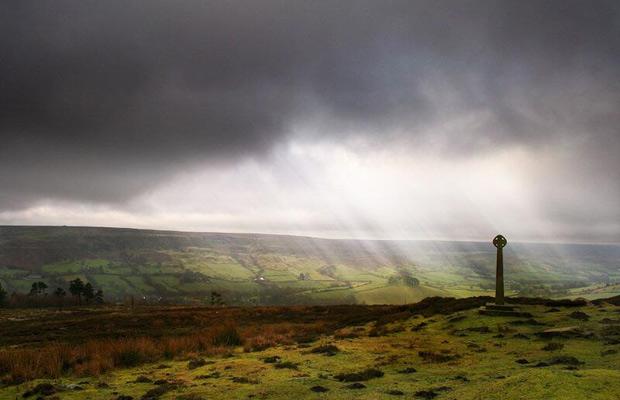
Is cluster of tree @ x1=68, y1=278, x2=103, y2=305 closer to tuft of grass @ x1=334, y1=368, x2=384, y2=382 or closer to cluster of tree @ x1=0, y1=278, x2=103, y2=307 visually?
cluster of tree @ x1=0, y1=278, x2=103, y2=307

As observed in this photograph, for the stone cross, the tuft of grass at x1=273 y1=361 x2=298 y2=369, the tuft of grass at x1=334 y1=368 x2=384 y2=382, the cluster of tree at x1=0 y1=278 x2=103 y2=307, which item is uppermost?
the stone cross

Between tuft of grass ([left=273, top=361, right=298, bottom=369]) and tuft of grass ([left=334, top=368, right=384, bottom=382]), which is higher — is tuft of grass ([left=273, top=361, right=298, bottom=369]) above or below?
below

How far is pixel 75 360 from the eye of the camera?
1619 cm

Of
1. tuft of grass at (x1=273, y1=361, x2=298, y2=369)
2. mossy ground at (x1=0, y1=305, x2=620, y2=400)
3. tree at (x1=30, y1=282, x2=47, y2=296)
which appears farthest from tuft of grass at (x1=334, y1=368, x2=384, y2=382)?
tree at (x1=30, y1=282, x2=47, y2=296)

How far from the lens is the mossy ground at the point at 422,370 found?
29.9 feet

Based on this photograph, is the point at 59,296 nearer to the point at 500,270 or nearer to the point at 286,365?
the point at 286,365

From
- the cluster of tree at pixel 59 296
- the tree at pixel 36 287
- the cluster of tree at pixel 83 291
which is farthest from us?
the tree at pixel 36 287

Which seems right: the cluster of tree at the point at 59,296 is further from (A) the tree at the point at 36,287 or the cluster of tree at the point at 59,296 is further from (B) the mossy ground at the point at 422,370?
(B) the mossy ground at the point at 422,370

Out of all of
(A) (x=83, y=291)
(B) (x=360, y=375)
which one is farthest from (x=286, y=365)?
(A) (x=83, y=291)

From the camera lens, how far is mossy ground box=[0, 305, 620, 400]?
9125 mm

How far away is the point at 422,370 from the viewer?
42.8 feet

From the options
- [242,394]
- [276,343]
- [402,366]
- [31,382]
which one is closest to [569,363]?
[402,366]

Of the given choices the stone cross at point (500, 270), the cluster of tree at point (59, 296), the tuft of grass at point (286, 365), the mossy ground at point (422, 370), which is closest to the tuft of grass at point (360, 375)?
the mossy ground at point (422, 370)

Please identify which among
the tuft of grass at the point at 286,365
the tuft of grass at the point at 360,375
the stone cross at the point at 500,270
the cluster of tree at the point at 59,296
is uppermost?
the stone cross at the point at 500,270
